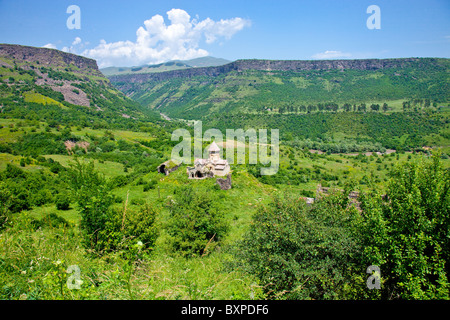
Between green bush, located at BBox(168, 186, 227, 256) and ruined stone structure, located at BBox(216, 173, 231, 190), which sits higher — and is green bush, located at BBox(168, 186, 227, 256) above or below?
above

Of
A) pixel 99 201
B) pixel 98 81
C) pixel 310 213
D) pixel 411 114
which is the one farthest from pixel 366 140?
pixel 98 81

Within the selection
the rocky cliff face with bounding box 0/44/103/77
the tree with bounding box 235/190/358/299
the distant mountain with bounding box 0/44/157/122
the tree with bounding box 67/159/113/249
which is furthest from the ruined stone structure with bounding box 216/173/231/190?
the rocky cliff face with bounding box 0/44/103/77

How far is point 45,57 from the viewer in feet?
409

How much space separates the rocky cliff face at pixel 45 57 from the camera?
112 metres

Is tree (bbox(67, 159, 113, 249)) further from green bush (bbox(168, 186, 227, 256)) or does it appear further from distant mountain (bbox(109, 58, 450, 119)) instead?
distant mountain (bbox(109, 58, 450, 119))

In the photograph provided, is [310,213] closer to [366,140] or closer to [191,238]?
[191,238]

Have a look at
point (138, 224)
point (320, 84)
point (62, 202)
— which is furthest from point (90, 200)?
point (320, 84)

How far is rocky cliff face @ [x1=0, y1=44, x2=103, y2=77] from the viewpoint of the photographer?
368 feet

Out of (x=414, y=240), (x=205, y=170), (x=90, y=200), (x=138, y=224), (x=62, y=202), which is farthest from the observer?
(x=205, y=170)

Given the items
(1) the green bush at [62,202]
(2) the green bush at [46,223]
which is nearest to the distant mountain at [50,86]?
(1) the green bush at [62,202]

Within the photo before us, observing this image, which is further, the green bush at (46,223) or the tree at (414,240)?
the green bush at (46,223)

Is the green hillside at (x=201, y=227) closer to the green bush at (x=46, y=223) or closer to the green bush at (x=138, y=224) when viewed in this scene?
the green bush at (x=138, y=224)

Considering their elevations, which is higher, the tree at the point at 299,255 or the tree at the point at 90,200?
the tree at the point at 90,200

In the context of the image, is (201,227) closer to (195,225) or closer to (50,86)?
(195,225)
